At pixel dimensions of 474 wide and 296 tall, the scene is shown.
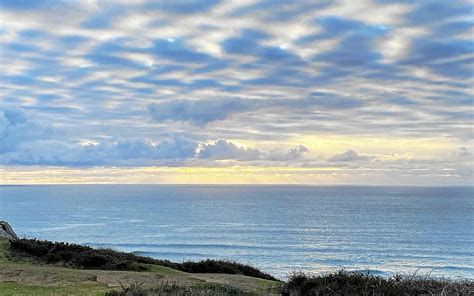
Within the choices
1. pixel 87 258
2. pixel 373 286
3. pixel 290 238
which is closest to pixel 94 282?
pixel 87 258

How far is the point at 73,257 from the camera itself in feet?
73.3

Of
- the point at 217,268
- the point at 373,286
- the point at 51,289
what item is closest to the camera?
the point at 373,286

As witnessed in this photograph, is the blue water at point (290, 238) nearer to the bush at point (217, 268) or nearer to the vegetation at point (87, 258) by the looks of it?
the bush at point (217, 268)

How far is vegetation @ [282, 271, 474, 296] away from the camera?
1273 centimetres

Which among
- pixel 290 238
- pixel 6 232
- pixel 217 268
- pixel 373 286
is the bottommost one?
pixel 290 238

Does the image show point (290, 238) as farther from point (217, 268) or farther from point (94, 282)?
point (94, 282)

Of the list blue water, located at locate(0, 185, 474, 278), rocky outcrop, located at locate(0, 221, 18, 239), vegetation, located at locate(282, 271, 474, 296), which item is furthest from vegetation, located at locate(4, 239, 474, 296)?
blue water, located at locate(0, 185, 474, 278)

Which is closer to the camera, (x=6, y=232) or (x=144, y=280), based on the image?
(x=144, y=280)

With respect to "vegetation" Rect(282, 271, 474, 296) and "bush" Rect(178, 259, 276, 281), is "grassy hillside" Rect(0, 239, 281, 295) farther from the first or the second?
"bush" Rect(178, 259, 276, 281)

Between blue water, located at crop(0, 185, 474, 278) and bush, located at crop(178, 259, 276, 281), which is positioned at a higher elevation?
bush, located at crop(178, 259, 276, 281)

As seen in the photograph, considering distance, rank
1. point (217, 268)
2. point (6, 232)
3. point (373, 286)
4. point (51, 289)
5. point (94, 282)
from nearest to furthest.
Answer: point (373, 286) < point (51, 289) < point (94, 282) < point (217, 268) < point (6, 232)

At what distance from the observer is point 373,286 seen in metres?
13.5

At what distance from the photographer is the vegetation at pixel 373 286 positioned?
41.8 feet

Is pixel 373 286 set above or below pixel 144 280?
above
